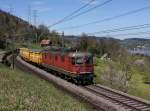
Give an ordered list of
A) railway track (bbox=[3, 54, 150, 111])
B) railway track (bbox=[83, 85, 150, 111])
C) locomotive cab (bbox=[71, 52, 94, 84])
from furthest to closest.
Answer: locomotive cab (bbox=[71, 52, 94, 84]), railway track (bbox=[83, 85, 150, 111]), railway track (bbox=[3, 54, 150, 111])

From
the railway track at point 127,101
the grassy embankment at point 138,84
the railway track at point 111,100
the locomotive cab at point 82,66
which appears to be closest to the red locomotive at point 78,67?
the locomotive cab at point 82,66

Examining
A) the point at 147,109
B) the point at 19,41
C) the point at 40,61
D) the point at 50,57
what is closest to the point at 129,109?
the point at 147,109

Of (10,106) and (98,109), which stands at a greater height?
(10,106)

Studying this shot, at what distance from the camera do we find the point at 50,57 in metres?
47.2

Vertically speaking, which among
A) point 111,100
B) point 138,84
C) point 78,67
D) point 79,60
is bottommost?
point 138,84

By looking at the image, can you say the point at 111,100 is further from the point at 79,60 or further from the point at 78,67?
the point at 79,60

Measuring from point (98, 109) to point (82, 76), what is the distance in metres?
12.4

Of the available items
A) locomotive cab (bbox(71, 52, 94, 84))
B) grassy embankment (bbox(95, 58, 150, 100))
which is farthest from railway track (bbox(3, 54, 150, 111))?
Answer: grassy embankment (bbox(95, 58, 150, 100))

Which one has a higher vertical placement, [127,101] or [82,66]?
[82,66]

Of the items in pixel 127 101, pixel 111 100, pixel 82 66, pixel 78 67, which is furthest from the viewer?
pixel 82 66

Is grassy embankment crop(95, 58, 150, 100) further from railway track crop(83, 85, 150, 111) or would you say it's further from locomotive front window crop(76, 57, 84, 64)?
railway track crop(83, 85, 150, 111)

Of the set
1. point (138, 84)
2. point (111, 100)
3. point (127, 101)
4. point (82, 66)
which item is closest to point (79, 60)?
point (82, 66)

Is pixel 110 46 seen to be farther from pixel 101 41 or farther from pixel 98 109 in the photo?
pixel 98 109

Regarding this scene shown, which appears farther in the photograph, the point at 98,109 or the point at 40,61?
the point at 40,61
